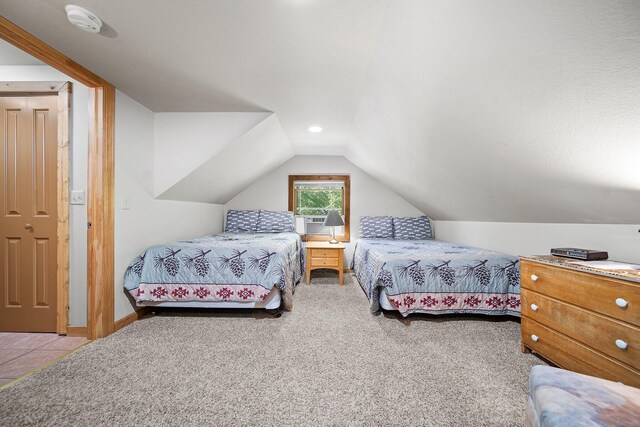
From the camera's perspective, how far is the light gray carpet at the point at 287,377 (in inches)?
49.1

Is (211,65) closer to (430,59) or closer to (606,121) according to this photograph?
(430,59)

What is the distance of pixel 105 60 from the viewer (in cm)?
182

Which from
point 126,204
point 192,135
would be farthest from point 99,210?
point 192,135

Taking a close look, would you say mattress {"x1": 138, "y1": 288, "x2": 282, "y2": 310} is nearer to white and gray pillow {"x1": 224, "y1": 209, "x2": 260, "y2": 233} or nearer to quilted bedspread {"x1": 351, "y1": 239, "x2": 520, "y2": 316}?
quilted bedspread {"x1": 351, "y1": 239, "x2": 520, "y2": 316}

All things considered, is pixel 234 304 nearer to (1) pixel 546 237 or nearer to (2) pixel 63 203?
(2) pixel 63 203

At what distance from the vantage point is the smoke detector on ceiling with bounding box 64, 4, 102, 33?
52.8 inches

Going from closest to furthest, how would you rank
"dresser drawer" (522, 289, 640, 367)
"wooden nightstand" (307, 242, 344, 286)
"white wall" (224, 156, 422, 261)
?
"dresser drawer" (522, 289, 640, 367)
"wooden nightstand" (307, 242, 344, 286)
"white wall" (224, 156, 422, 261)

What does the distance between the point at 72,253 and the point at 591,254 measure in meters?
3.64

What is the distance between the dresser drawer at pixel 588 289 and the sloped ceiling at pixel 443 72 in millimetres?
525

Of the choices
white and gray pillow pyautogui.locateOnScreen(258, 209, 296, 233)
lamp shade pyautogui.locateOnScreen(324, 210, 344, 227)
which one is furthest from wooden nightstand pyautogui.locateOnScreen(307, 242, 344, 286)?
white and gray pillow pyautogui.locateOnScreen(258, 209, 296, 233)

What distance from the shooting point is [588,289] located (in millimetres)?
1400

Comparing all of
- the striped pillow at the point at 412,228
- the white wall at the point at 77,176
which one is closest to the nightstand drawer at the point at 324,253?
the striped pillow at the point at 412,228

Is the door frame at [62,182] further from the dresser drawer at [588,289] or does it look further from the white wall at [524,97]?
the dresser drawer at [588,289]

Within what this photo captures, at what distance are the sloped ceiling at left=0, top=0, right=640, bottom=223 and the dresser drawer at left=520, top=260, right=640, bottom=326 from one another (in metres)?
0.53
